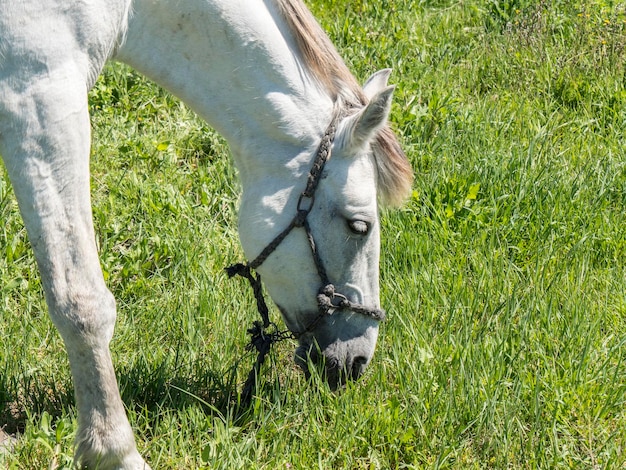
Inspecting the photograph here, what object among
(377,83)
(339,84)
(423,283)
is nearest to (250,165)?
(339,84)

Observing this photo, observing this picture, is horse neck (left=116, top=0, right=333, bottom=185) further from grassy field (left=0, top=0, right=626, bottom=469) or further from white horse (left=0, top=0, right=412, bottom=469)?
grassy field (left=0, top=0, right=626, bottom=469)

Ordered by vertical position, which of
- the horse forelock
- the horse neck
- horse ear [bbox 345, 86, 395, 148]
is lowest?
the horse forelock

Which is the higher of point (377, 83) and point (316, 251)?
point (377, 83)

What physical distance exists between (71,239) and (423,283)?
1.90 m

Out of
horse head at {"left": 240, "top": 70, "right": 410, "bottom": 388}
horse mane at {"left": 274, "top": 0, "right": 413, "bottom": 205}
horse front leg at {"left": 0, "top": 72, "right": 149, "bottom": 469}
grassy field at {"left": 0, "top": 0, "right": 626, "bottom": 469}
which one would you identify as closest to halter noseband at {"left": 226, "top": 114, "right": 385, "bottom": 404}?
horse head at {"left": 240, "top": 70, "right": 410, "bottom": 388}

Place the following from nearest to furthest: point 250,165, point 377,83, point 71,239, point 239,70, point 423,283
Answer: point 71,239, point 239,70, point 250,165, point 377,83, point 423,283

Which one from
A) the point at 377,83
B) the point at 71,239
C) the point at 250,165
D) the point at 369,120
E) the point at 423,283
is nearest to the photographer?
the point at 71,239

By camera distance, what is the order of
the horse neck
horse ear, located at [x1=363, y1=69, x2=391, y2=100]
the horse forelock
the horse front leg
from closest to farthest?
the horse front leg < the horse neck < the horse forelock < horse ear, located at [x1=363, y1=69, x2=391, y2=100]

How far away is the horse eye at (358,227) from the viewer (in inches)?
136

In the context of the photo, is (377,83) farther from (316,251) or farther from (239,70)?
(316,251)

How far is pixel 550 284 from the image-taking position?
436cm

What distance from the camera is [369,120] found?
3.30m

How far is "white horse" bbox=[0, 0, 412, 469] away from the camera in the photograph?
3.03 meters

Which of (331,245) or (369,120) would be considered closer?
(369,120)
